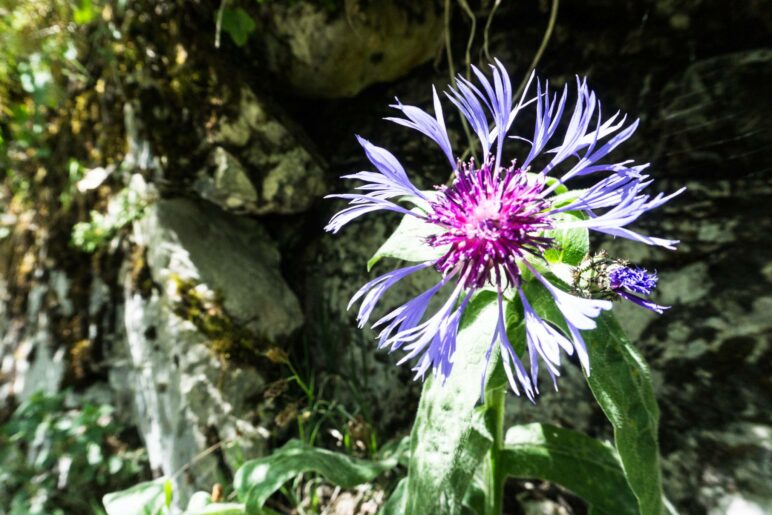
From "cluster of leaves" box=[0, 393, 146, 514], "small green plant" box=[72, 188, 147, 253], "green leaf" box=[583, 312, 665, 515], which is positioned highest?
"small green plant" box=[72, 188, 147, 253]

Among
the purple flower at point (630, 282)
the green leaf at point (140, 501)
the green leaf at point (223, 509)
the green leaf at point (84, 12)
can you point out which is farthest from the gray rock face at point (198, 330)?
the purple flower at point (630, 282)

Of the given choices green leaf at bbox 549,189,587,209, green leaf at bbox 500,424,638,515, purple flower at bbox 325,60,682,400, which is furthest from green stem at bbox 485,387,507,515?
green leaf at bbox 549,189,587,209

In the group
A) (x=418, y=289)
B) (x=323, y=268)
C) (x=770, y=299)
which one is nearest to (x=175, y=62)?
(x=323, y=268)

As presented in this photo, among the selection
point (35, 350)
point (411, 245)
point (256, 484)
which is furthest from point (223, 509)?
point (35, 350)

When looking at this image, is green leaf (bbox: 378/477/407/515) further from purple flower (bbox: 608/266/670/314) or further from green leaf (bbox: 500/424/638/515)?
purple flower (bbox: 608/266/670/314)

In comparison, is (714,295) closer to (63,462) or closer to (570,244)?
(570,244)

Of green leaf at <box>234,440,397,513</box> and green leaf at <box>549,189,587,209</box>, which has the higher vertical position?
green leaf at <box>549,189,587,209</box>
